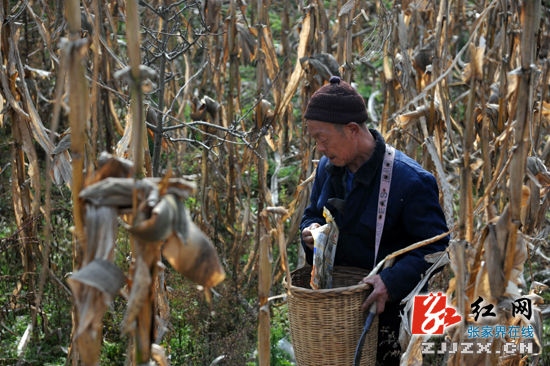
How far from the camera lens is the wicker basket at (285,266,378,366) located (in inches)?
69.1

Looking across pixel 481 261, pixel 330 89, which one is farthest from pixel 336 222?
pixel 481 261

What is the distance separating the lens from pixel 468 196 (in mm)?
1280

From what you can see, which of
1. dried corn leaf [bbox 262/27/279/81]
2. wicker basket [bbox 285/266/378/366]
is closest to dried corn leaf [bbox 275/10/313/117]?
dried corn leaf [bbox 262/27/279/81]

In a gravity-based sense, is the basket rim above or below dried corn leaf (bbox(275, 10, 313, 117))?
below

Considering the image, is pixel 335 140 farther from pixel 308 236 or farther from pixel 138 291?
pixel 138 291

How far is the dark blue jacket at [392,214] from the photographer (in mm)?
1946

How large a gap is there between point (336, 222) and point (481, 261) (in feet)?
2.38

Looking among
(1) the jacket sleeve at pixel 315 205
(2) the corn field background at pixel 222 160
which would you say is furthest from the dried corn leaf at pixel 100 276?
(1) the jacket sleeve at pixel 315 205

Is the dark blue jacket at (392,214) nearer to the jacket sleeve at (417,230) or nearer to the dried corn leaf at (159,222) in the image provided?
the jacket sleeve at (417,230)

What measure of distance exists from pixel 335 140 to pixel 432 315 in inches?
23.7

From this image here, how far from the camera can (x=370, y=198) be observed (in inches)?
79.9

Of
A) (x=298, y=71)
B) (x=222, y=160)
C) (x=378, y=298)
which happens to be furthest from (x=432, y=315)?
(x=222, y=160)

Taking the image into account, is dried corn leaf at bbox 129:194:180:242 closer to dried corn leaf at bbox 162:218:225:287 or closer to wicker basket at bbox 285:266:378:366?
dried corn leaf at bbox 162:218:225:287

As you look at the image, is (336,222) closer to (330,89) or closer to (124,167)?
(330,89)
